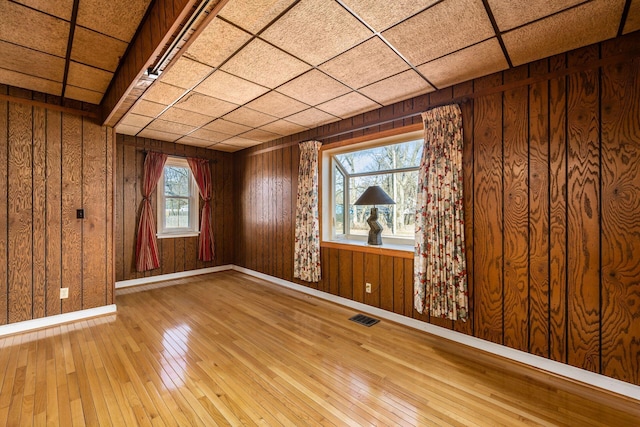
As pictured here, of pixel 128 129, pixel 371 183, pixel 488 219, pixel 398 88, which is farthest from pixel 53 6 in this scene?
pixel 488 219

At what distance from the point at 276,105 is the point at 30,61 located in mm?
2133

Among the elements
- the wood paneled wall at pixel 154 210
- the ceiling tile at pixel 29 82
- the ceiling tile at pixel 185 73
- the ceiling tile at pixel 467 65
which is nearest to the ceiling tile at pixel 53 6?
the ceiling tile at pixel 185 73

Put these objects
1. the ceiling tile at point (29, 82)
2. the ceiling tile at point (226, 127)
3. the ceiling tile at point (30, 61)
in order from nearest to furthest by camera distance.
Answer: the ceiling tile at point (30, 61) → the ceiling tile at point (29, 82) → the ceiling tile at point (226, 127)

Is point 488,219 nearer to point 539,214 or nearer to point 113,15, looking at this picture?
point 539,214

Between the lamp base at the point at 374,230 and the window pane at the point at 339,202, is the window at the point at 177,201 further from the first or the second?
the lamp base at the point at 374,230

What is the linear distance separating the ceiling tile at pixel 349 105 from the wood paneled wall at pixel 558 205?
54 cm

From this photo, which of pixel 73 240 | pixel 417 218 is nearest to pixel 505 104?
pixel 417 218

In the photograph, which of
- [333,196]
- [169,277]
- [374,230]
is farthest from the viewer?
[169,277]

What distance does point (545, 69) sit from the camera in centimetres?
224

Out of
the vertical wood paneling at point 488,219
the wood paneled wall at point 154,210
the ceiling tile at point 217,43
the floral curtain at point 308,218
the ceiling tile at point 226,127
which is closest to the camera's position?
the ceiling tile at point 217,43

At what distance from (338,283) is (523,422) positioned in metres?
2.36

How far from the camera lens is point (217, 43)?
205cm

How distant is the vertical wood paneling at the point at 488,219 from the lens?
250 cm

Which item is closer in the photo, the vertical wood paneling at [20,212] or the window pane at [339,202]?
the vertical wood paneling at [20,212]
